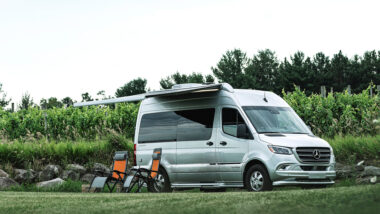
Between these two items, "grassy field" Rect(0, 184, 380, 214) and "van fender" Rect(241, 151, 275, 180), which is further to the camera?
"van fender" Rect(241, 151, 275, 180)

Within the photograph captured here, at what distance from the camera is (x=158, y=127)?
14.1 metres

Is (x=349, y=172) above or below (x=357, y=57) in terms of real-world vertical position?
below

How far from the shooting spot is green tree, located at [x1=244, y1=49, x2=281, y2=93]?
80.8 meters

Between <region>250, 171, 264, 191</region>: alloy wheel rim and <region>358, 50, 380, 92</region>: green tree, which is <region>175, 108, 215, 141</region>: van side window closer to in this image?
<region>250, 171, 264, 191</region>: alloy wheel rim

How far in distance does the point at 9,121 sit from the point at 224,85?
1607cm

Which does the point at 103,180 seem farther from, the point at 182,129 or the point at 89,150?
the point at 89,150

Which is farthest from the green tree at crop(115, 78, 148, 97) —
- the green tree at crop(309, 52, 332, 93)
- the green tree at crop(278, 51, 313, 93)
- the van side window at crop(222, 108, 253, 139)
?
the van side window at crop(222, 108, 253, 139)

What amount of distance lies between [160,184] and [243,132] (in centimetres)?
290

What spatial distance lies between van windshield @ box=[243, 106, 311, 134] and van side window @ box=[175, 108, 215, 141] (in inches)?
41.2

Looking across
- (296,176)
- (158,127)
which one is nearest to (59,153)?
(158,127)

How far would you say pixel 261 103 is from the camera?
41.8 feet

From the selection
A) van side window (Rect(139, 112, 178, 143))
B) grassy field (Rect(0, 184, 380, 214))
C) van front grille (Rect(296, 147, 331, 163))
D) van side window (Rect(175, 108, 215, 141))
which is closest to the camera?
grassy field (Rect(0, 184, 380, 214))

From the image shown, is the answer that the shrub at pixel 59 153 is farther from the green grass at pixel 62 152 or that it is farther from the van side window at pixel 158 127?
the van side window at pixel 158 127

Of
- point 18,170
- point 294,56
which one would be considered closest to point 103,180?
point 18,170
